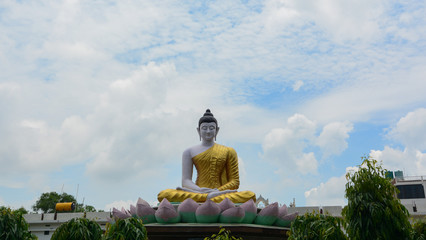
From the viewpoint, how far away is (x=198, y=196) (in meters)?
11.2

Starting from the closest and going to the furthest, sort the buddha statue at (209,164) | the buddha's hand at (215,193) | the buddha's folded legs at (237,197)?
the buddha's folded legs at (237,197) → the buddha's hand at (215,193) → the buddha statue at (209,164)

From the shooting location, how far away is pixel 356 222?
7520mm

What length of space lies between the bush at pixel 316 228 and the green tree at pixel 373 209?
1.00 feet

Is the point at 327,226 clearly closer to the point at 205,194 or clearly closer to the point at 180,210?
the point at 180,210

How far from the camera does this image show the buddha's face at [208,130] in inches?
521

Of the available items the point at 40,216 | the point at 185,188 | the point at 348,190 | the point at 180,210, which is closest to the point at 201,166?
the point at 185,188

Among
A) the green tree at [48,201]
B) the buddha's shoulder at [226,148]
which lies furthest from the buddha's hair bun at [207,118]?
the green tree at [48,201]

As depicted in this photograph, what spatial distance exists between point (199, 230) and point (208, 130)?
3.97 metres

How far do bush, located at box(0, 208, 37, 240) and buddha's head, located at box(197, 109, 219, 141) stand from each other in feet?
20.9

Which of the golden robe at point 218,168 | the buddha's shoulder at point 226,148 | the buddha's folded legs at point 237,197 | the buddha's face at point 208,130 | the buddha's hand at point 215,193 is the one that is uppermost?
the buddha's face at point 208,130

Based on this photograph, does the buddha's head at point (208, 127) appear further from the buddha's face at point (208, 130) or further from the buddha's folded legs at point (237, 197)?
the buddha's folded legs at point (237, 197)

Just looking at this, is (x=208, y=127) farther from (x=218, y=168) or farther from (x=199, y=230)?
(x=199, y=230)

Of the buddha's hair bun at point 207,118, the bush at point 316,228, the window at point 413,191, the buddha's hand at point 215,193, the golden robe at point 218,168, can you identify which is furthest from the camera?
the window at point 413,191

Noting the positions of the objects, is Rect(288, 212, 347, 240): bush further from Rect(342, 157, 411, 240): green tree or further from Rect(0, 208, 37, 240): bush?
Rect(0, 208, 37, 240): bush
